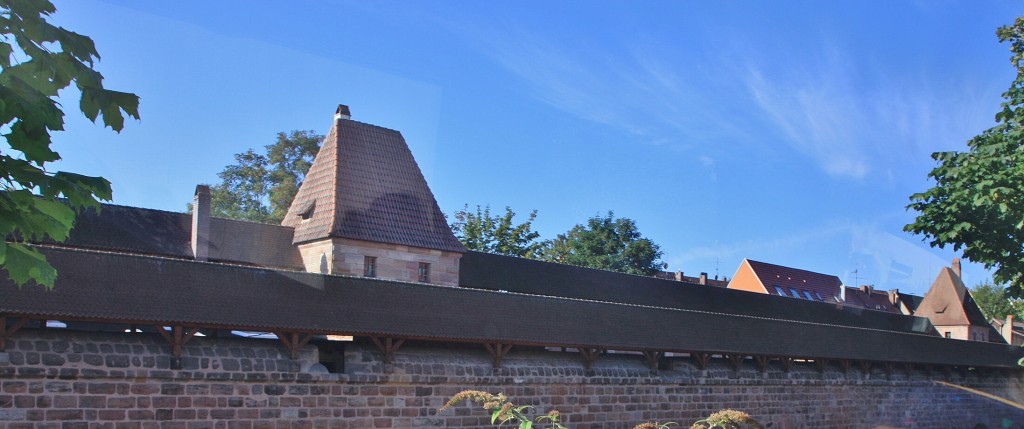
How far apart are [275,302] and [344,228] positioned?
7.93 meters

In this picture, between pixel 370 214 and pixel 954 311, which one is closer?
pixel 370 214

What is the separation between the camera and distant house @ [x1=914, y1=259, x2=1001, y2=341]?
42406mm

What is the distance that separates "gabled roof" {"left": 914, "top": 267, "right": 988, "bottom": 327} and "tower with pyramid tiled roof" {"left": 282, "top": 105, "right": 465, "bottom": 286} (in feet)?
94.7

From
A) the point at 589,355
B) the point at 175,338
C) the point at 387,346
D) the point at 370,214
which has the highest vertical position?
the point at 370,214

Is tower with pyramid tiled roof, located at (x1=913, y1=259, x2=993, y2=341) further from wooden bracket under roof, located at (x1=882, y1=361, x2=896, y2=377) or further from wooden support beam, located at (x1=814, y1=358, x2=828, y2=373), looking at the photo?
wooden support beam, located at (x1=814, y1=358, x2=828, y2=373)

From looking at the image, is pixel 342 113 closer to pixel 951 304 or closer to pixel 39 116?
pixel 39 116

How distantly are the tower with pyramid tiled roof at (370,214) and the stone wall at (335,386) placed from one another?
5.84m

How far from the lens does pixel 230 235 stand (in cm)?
2366

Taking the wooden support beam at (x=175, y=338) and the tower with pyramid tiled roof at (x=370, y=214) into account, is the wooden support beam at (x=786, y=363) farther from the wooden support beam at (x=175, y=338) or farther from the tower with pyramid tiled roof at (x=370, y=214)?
the wooden support beam at (x=175, y=338)

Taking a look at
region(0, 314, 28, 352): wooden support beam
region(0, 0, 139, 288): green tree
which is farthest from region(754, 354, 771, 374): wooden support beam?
region(0, 0, 139, 288): green tree

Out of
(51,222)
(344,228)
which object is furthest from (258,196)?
(51,222)

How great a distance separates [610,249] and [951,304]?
1553 cm

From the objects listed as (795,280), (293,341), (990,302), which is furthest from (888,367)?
(990,302)

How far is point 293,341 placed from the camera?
529 inches
